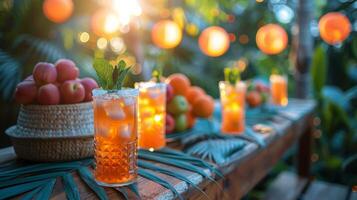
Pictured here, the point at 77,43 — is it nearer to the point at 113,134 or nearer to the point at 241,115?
the point at 241,115

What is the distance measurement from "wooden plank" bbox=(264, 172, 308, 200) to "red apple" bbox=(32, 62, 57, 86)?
141 cm

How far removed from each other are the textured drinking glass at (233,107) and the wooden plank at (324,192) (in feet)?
2.86

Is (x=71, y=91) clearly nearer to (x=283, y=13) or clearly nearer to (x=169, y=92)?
(x=169, y=92)

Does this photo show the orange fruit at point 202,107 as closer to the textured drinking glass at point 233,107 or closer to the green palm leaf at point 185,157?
the textured drinking glass at point 233,107

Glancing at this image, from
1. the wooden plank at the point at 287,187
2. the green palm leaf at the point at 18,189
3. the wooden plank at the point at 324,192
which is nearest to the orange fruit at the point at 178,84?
the green palm leaf at the point at 18,189

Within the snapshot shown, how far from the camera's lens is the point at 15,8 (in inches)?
96.9

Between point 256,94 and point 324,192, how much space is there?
2.41 feet

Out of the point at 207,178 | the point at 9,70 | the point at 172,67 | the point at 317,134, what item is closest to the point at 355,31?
the point at 317,134

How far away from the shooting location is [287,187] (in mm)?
2119

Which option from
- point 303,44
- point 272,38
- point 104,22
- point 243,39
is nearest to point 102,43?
point 104,22

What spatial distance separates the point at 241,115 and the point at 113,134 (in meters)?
0.66

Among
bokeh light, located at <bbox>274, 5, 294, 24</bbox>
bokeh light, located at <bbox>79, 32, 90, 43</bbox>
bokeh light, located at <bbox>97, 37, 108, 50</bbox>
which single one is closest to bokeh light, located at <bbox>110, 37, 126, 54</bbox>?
bokeh light, located at <bbox>97, 37, 108, 50</bbox>

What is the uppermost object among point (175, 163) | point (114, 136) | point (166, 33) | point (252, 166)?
→ point (166, 33)

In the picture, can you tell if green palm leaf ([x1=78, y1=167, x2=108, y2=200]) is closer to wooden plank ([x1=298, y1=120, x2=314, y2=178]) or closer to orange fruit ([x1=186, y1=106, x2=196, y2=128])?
orange fruit ([x1=186, y1=106, x2=196, y2=128])
